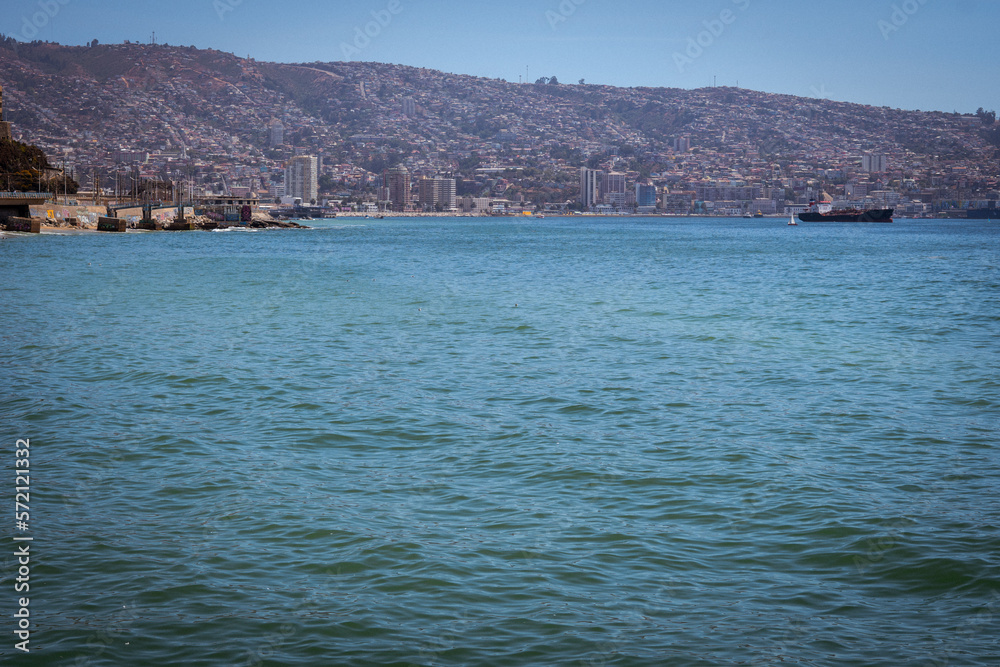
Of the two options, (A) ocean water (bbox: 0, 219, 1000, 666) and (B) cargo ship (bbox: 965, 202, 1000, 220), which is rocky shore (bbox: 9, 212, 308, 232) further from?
(B) cargo ship (bbox: 965, 202, 1000, 220)

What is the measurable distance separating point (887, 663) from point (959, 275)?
38.3m

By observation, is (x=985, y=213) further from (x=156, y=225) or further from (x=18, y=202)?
(x=18, y=202)

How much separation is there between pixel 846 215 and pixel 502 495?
13965 cm

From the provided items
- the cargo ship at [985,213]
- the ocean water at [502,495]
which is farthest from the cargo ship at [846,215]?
the ocean water at [502,495]

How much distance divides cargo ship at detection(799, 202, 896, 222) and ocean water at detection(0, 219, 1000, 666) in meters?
121

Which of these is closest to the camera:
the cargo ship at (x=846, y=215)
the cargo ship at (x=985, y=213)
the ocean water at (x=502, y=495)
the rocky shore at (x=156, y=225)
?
the ocean water at (x=502, y=495)

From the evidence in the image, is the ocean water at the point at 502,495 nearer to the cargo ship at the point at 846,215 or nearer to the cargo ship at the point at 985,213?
the cargo ship at the point at 846,215

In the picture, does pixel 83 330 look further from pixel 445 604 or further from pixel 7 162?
pixel 7 162

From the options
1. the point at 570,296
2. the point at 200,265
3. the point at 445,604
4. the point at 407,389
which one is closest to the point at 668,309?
the point at 570,296

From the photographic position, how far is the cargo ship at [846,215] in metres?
129

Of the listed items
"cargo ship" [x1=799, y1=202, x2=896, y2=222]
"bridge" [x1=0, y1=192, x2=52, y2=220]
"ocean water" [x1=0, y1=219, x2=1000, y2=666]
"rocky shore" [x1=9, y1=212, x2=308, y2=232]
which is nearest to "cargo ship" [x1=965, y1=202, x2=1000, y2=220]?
"cargo ship" [x1=799, y1=202, x2=896, y2=222]

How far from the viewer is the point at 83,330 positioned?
1748 centimetres

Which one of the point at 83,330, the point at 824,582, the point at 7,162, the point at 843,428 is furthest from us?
the point at 7,162

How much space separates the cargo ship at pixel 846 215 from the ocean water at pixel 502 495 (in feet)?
Result: 397
